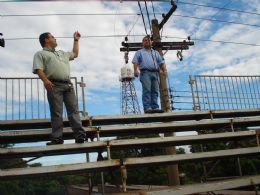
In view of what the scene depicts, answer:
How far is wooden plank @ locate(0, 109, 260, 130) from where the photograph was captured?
6.31 metres

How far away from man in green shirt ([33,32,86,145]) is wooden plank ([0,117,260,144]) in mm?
406

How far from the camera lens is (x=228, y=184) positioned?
5648mm

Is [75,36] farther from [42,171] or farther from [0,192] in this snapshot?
[0,192]

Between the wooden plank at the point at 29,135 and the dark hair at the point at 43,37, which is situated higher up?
the dark hair at the point at 43,37

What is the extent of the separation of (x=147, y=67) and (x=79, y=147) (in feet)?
10.7

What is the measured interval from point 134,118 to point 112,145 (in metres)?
1.35

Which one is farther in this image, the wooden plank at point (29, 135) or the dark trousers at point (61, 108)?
the wooden plank at point (29, 135)

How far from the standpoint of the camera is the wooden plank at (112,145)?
17.7 ft

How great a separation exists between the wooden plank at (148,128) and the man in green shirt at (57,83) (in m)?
0.41

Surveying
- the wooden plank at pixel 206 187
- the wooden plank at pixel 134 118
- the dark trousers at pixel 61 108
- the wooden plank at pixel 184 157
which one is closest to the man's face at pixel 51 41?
the dark trousers at pixel 61 108

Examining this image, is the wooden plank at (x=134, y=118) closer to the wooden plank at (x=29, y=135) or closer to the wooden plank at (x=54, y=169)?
the wooden plank at (x=29, y=135)

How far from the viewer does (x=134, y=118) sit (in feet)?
23.0

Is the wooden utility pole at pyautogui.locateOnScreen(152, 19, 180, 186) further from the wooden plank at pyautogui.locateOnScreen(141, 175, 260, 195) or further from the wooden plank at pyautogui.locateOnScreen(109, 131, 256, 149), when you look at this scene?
the wooden plank at pyautogui.locateOnScreen(141, 175, 260, 195)

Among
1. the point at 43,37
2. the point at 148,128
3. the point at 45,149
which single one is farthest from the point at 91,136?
the point at 43,37
